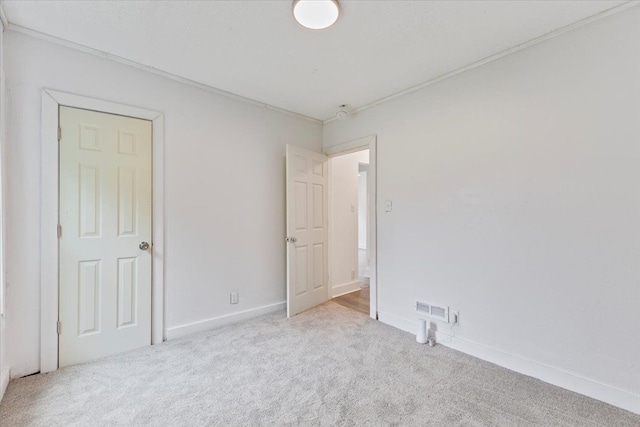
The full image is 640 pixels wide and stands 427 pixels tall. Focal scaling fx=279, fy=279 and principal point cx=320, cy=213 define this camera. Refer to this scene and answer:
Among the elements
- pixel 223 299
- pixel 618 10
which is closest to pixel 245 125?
pixel 223 299

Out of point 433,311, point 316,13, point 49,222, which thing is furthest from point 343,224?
point 49,222

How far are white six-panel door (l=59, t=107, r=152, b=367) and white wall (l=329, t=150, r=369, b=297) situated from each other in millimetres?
2169

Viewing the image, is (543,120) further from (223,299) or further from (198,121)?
(223,299)

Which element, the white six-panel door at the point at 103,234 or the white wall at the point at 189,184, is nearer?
the white wall at the point at 189,184

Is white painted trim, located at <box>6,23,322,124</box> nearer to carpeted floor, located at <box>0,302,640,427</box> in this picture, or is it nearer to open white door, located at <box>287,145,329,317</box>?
open white door, located at <box>287,145,329,317</box>

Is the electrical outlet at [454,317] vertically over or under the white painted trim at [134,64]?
under

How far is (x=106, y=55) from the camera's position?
224 centimetres

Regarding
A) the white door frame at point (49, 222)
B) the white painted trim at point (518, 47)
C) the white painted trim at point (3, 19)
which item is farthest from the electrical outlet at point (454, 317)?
the white painted trim at point (3, 19)

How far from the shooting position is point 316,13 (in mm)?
1717

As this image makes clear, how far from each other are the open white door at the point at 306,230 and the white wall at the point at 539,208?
3.76 feet

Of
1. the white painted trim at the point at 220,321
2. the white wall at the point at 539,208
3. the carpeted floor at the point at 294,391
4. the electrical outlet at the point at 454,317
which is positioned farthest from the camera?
the white painted trim at the point at 220,321

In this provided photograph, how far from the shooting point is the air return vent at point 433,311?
2477 millimetres

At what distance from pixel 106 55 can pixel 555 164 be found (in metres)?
3.48

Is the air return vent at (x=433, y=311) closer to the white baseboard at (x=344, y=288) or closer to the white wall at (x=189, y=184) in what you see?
the white baseboard at (x=344, y=288)
